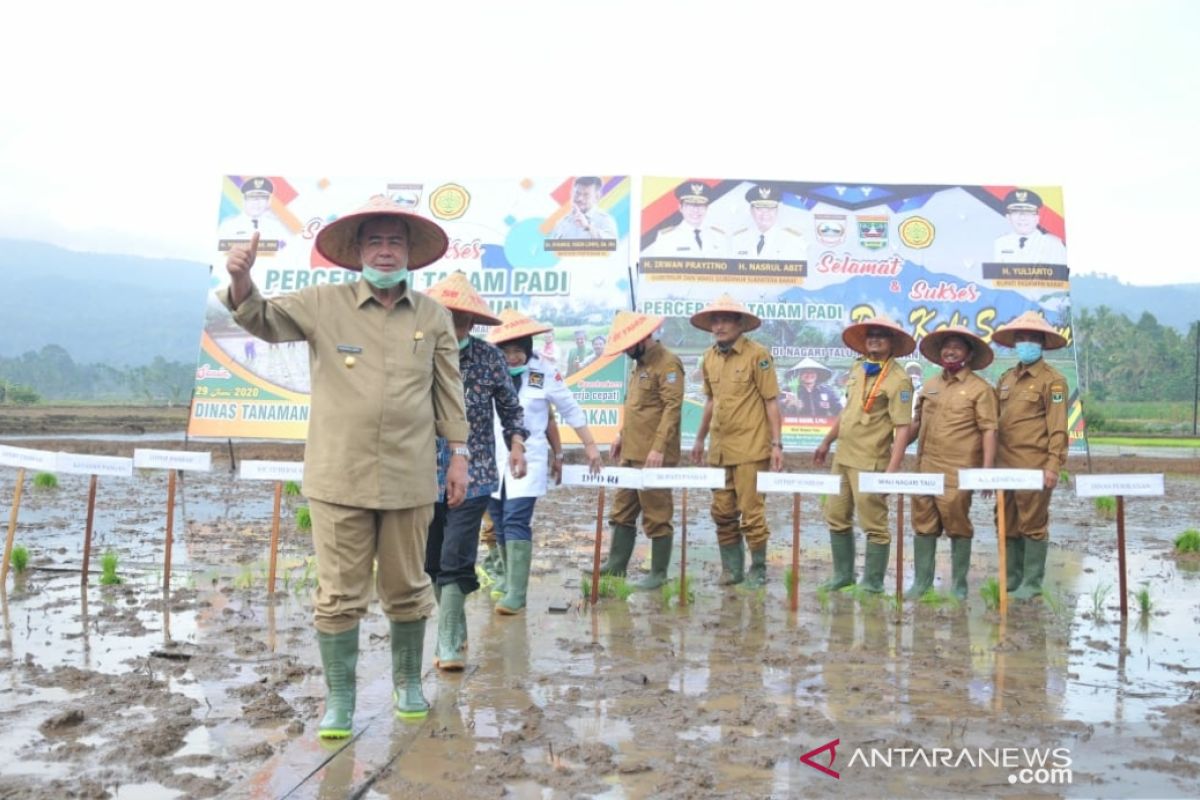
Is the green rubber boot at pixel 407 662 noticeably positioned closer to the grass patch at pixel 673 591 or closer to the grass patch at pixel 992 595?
the grass patch at pixel 673 591

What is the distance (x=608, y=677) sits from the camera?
4855 mm

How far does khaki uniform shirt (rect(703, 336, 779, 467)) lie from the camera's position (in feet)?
23.9

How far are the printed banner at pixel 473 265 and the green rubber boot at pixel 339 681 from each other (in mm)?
10473

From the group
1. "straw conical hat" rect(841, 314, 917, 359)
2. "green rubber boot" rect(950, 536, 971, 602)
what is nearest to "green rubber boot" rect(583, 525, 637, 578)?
"straw conical hat" rect(841, 314, 917, 359)

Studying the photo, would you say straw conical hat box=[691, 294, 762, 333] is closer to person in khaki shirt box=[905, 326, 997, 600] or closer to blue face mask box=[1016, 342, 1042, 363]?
person in khaki shirt box=[905, 326, 997, 600]

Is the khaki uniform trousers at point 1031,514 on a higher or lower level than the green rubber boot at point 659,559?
higher

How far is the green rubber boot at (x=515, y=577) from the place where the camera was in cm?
621

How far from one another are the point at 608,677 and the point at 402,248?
2.06m

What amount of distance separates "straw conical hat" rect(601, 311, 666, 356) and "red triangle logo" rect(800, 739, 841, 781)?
369 cm

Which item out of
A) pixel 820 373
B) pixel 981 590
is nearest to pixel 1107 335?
pixel 820 373

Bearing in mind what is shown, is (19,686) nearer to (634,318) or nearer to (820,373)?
(634,318)

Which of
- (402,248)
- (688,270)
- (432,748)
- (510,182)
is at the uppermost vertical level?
(510,182)

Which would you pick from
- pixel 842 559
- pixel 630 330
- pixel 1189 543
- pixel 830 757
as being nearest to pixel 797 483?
pixel 842 559

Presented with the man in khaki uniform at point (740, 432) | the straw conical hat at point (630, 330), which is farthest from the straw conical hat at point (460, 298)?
the man in khaki uniform at point (740, 432)
